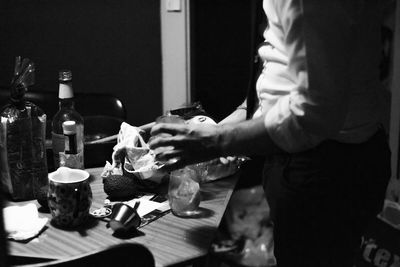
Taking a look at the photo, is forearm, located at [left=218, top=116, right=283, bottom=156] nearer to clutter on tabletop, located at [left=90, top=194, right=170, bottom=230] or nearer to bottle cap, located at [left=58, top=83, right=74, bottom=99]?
clutter on tabletop, located at [left=90, top=194, right=170, bottom=230]

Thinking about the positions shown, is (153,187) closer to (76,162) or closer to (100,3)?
(76,162)

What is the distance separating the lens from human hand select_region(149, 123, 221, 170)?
1.08m

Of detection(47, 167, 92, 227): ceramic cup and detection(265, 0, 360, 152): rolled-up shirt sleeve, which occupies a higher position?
detection(265, 0, 360, 152): rolled-up shirt sleeve

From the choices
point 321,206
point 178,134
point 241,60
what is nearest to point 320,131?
point 321,206

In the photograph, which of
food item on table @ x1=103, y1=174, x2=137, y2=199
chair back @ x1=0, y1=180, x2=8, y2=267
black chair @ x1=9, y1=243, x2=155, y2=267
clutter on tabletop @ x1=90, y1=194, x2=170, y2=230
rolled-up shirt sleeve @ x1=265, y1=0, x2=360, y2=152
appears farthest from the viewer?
food item on table @ x1=103, y1=174, x2=137, y2=199

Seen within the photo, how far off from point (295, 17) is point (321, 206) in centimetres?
39

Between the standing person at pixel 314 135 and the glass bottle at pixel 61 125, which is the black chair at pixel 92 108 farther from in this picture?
the standing person at pixel 314 135

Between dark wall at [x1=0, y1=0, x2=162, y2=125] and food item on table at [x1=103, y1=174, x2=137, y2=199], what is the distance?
1834 mm

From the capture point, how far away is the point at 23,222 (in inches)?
44.9

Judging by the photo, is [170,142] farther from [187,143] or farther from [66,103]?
[66,103]

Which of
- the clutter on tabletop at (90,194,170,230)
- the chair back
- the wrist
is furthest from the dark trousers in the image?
Answer: the chair back

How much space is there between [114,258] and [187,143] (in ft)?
1.12

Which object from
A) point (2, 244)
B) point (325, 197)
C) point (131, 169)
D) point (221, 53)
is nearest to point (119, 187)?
point (131, 169)

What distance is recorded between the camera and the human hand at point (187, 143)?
108cm
